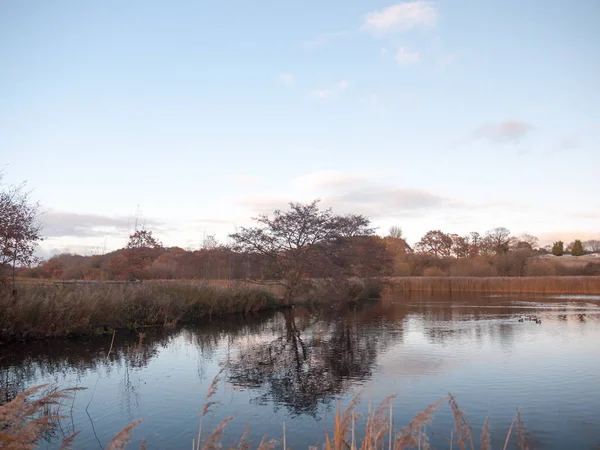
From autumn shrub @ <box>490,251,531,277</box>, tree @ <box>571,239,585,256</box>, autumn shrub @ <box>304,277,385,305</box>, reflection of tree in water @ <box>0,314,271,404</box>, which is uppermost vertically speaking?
tree @ <box>571,239,585,256</box>

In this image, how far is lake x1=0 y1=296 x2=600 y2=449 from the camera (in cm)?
748

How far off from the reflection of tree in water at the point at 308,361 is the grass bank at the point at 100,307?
15.2 ft

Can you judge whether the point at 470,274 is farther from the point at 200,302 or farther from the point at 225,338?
the point at 225,338

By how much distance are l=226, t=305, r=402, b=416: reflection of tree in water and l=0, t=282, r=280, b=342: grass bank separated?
4.63 m

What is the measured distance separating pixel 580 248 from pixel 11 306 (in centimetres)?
10003

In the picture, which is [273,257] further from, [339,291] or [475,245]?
[475,245]

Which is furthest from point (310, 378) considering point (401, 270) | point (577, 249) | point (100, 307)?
point (577, 249)

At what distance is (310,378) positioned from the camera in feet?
34.8

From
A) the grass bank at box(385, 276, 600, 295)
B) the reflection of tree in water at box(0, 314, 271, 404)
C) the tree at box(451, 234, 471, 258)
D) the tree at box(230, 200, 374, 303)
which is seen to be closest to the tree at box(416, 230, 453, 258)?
the tree at box(451, 234, 471, 258)

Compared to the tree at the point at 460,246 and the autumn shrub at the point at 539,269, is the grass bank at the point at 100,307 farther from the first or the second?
the tree at the point at 460,246

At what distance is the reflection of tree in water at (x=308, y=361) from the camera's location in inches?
369

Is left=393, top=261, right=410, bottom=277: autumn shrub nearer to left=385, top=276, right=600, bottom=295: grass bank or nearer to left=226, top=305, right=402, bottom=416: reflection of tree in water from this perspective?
left=385, top=276, right=600, bottom=295: grass bank

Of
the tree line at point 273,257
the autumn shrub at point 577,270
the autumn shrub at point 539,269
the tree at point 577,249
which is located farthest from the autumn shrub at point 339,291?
the tree at point 577,249

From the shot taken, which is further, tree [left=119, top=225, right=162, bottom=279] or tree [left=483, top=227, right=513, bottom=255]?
A: tree [left=483, top=227, right=513, bottom=255]
